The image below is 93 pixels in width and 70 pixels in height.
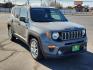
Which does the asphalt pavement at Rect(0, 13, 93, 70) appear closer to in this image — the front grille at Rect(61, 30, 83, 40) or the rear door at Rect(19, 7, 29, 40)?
the rear door at Rect(19, 7, 29, 40)

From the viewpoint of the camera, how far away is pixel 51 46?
6.74 metres

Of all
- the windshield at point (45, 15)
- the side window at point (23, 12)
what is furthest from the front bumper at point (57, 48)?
the side window at point (23, 12)

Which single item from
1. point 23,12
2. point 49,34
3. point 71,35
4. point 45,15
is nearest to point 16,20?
point 23,12

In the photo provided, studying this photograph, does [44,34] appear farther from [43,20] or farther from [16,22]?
[16,22]

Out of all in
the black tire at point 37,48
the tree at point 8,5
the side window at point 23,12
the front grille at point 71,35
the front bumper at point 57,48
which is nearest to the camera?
the front bumper at point 57,48

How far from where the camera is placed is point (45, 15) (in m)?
8.38

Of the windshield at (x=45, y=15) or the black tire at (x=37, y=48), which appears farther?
the windshield at (x=45, y=15)

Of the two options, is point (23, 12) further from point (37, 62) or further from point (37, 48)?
point (37, 62)

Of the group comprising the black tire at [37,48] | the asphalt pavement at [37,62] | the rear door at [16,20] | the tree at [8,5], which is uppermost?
the tree at [8,5]

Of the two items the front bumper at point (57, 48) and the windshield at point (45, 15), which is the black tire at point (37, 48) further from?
the windshield at point (45, 15)

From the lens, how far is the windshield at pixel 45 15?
8102mm

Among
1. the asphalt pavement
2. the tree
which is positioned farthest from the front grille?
the tree

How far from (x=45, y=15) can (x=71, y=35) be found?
5.83 feet

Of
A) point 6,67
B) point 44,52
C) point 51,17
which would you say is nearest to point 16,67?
point 6,67
